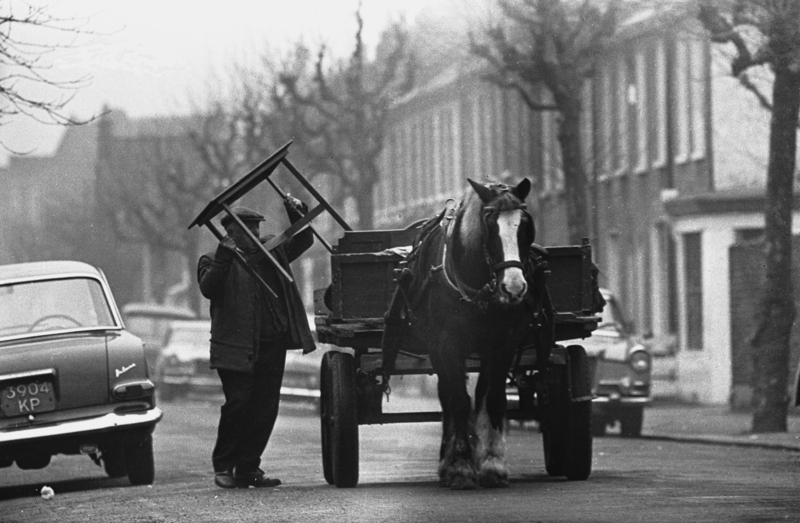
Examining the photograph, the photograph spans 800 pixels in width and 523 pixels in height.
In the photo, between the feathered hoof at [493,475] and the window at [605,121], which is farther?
the window at [605,121]

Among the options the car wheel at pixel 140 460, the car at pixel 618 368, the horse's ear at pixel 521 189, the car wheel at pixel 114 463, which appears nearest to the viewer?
the horse's ear at pixel 521 189

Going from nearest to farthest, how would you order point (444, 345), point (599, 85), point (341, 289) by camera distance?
point (444, 345)
point (341, 289)
point (599, 85)

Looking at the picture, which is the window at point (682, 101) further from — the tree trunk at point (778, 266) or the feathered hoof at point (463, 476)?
the feathered hoof at point (463, 476)

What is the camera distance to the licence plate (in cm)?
1483

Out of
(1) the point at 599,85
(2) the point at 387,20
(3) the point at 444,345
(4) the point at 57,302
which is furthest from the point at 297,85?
(3) the point at 444,345

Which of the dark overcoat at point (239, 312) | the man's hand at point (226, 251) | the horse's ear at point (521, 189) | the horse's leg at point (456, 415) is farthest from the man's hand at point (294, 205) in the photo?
the horse's ear at point (521, 189)

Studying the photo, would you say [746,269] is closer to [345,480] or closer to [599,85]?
[599,85]

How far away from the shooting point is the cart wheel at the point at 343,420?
43.8ft

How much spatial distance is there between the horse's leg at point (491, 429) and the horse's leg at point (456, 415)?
59 millimetres

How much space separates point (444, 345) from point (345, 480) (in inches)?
53.0

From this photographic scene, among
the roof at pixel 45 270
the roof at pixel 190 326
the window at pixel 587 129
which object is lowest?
the roof at pixel 190 326

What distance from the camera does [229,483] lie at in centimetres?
1417

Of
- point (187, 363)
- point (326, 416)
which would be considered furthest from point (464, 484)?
point (187, 363)

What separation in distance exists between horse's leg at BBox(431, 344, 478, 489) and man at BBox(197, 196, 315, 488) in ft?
5.18
